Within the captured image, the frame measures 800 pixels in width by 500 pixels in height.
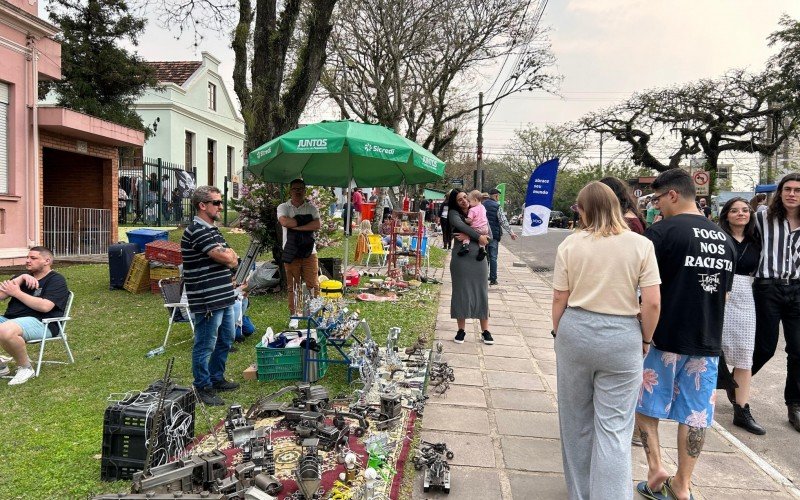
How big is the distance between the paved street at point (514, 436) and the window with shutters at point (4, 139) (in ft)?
31.7

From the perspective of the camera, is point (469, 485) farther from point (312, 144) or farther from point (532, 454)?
point (312, 144)

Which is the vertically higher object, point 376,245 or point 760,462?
point 376,245

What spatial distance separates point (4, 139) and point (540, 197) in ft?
35.5

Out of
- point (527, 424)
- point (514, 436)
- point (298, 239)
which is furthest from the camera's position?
point (298, 239)

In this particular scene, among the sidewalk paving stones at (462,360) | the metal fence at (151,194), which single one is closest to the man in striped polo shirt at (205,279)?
the sidewalk paving stones at (462,360)

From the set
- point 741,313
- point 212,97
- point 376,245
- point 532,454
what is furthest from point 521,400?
point 212,97

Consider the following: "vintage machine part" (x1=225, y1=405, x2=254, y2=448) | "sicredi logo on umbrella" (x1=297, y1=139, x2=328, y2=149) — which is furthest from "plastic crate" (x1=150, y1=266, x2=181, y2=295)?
"vintage machine part" (x1=225, y1=405, x2=254, y2=448)

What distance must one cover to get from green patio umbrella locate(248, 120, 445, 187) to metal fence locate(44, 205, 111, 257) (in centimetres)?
745

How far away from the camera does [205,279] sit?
14.9 feet

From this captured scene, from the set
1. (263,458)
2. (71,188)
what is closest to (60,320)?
(263,458)

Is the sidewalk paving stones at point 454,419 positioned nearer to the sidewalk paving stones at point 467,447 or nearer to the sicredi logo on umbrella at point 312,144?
the sidewalk paving stones at point 467,447

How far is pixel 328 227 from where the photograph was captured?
10.5m

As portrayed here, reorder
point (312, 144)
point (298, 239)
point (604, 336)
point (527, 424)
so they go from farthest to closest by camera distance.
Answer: point (298, 239)
point (312, 144)
point (527, 424)
point (604, 336)

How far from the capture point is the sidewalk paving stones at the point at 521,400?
4758mm
